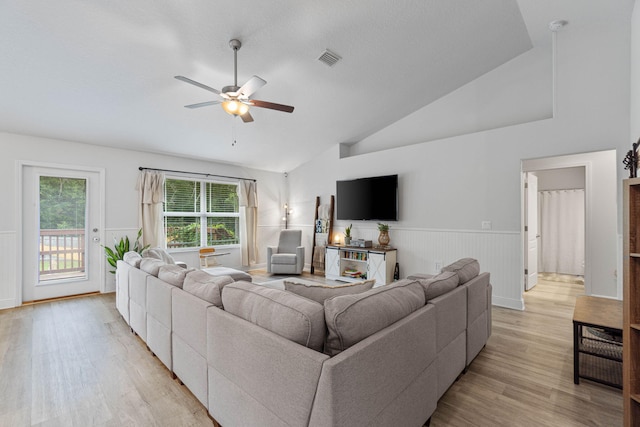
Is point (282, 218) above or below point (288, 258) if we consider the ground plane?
above

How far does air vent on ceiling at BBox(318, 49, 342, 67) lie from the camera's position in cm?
325

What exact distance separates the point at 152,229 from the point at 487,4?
5648 millimetres

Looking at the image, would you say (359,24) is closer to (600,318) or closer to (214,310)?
(214,310)

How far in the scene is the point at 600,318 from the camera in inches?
83.0

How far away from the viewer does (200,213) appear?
5.89 meters

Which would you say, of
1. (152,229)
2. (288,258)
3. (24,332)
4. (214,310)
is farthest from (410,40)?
(24,332)

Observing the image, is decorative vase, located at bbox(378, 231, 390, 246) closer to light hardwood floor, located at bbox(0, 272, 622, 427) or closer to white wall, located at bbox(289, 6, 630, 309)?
white wall, located at bbox(289, 6, 630, 309)

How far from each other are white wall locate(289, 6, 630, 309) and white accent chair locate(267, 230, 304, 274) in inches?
52.8

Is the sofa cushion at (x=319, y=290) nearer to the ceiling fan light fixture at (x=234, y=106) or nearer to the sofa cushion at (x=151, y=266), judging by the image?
the sofa cushion at (x=151, y=266)

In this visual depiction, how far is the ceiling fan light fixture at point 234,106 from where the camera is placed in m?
2.75

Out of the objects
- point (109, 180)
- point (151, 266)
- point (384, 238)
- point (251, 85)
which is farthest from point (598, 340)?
point (109, 180)

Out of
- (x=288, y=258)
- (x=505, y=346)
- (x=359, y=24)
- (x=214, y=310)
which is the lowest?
(x=505, y=346)

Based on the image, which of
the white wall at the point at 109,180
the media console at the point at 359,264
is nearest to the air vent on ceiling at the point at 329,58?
the media console at the point at 359,264

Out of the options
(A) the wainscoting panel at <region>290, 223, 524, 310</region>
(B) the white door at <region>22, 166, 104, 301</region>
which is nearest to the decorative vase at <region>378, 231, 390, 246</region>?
(A) the wainscoting panel at <region>290, 223, 524, 310</region>
